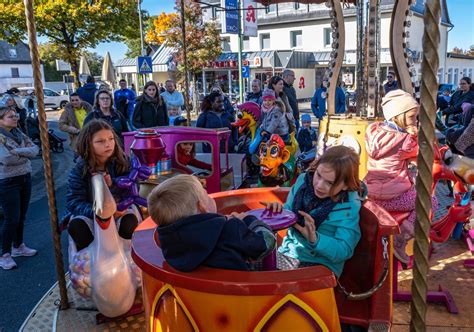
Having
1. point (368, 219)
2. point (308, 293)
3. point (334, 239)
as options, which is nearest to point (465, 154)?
point (368, 219)

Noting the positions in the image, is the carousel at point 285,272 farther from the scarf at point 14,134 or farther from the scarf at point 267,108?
the scarf at point 14,134

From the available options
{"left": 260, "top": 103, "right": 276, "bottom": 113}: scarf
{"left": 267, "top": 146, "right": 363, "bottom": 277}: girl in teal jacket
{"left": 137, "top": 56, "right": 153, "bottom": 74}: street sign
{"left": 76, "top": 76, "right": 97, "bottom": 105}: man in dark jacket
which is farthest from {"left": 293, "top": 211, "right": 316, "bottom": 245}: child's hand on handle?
{"left": 137, "top": 56, "right": 153, "bottom": 74}: street sign

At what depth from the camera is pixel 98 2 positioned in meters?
16.7

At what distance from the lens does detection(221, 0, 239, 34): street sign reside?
11484 mm

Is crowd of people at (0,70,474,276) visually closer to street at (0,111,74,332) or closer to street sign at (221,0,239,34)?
street at (0,111,74,332)

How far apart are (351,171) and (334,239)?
0.32 m

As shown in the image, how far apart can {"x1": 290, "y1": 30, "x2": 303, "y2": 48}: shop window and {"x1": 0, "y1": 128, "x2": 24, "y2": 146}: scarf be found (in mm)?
27833

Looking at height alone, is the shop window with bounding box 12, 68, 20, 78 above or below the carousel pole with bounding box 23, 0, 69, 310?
above

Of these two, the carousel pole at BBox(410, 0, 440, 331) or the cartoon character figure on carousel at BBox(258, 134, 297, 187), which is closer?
the carousel pole at BBox(410, 0, 440, 331)

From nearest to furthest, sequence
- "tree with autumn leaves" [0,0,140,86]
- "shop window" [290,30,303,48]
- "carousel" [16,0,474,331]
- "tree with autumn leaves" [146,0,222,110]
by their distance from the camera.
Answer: "carousel" [16,0,474,331] → "tree with autumn leaves" [0,0,140,86] → "tree with autumn leaves" [146,0,222,110] → "shop window" [290,30,303,48]

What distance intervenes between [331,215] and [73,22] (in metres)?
16.6

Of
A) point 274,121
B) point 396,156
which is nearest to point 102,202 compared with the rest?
point 396,156

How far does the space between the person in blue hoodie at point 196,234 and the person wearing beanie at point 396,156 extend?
1.57m

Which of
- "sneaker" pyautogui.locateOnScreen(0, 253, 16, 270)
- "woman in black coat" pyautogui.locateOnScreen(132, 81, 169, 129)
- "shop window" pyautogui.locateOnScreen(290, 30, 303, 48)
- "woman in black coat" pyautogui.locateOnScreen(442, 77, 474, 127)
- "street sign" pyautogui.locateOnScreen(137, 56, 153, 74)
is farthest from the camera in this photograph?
"shop window" pyautogui.locateOnScreen(290, 30, 303, 48)
